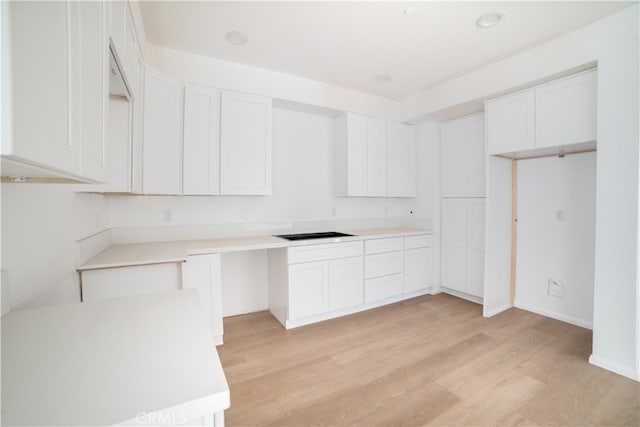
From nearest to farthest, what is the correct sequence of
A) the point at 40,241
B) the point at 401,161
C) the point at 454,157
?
the point at 40,241, the point at 454,157, the point at 401,161

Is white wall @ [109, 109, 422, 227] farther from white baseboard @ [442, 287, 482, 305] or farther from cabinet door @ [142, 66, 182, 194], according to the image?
white baseboard @ [442, 287, 482, 305]

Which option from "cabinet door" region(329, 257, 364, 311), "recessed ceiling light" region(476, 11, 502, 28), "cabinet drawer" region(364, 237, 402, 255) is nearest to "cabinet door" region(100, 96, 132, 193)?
"cabinet door" region(329, 257, 364, 311)

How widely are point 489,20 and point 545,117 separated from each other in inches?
41.3

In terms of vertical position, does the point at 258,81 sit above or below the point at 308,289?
above

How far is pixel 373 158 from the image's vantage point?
143 inches

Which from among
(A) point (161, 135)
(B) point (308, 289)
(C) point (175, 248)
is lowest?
(B) point (308, 289)

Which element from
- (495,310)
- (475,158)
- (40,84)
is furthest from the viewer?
(475,158)

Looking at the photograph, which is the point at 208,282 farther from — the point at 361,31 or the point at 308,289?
the point at 361,31

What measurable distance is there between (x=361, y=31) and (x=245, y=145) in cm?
145

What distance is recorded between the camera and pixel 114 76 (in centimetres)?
141

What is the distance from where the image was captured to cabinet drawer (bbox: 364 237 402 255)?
3.22 metres

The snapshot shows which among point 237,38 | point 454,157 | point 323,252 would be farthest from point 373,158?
point 237,38

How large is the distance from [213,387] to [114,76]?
157cm

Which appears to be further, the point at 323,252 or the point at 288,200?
the point at 288,200
